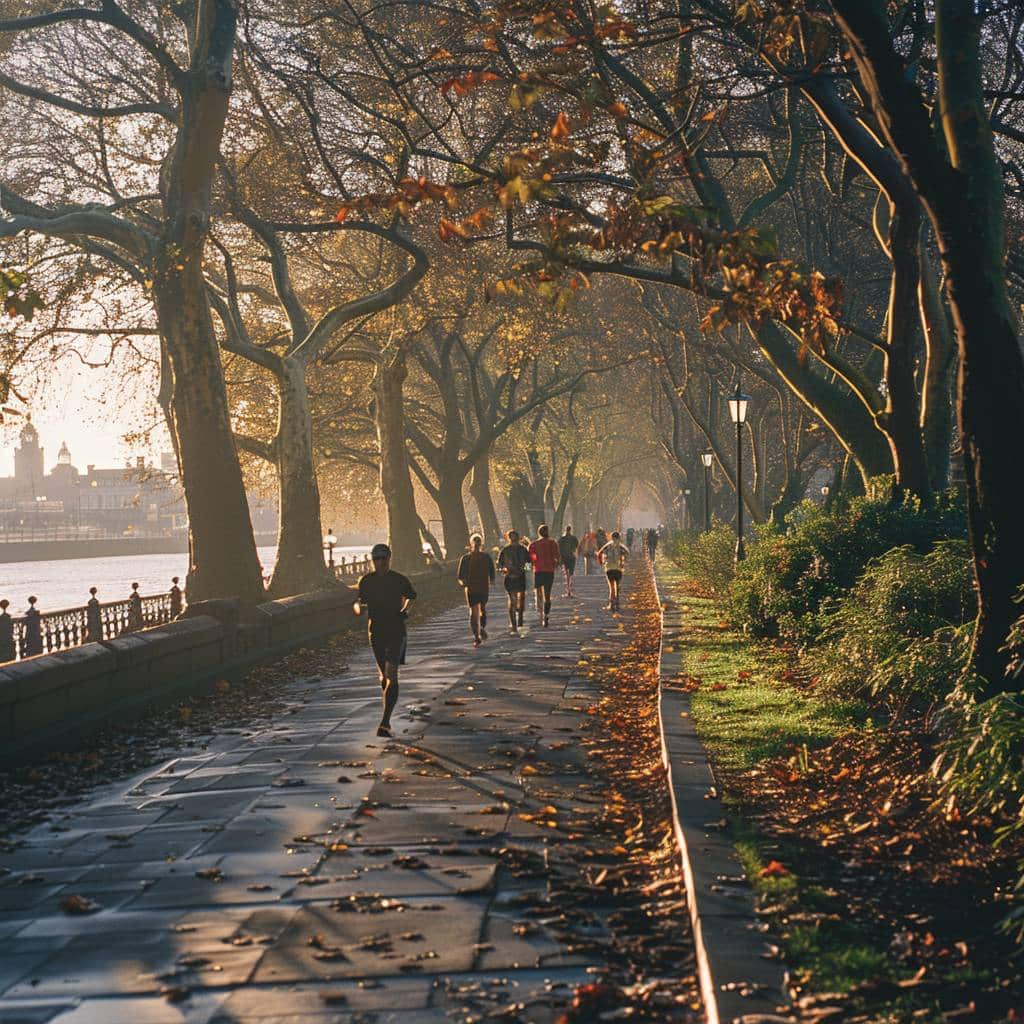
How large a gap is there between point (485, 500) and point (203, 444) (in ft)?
118

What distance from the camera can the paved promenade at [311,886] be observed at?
576cm

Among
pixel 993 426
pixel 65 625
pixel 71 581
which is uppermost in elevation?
pixel 993 426

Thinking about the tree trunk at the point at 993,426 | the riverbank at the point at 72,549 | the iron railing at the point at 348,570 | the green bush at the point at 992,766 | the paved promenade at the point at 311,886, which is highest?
the riverbank at the point at 72,549

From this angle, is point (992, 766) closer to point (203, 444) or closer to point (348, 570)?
point (203, 444)

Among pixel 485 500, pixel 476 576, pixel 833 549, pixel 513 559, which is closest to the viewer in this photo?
pixel 833 549

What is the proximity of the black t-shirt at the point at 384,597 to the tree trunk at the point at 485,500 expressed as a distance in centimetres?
4066

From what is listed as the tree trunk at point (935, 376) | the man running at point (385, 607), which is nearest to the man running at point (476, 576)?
the tree trunk at point (935, 376)

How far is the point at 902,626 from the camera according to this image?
39.0 feet

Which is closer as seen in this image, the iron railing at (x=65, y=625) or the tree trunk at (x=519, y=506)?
the iron railing at (x=65, y=625)

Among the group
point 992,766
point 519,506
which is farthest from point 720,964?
point 519,506

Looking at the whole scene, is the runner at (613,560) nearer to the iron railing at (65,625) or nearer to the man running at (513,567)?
the man running at (513,567)

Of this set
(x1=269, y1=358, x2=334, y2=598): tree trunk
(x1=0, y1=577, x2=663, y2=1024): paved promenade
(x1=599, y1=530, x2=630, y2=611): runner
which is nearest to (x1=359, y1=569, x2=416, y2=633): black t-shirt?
(x1=0, y1=577, x2=663, y2=1024): paved promenade

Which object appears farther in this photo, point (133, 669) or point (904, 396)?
point (904, 396)

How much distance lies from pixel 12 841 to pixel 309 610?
15242mm
